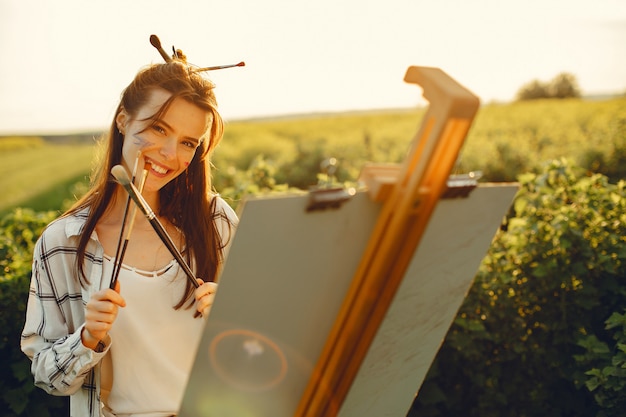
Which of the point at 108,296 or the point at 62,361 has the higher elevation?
the point at 108,296

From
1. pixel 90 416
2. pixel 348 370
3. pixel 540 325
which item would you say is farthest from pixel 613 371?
pixel 90 416

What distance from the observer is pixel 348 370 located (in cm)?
→ 118

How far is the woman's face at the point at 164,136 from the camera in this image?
1.73 metres

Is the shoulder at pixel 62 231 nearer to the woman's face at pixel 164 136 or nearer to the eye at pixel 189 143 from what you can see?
the woman's face at pixel 164 136

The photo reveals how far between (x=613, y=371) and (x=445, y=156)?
1632mm

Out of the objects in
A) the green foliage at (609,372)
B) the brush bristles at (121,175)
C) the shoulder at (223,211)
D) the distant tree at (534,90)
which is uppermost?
the brush bristles at (121,175)

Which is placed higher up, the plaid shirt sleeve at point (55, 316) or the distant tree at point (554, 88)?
the plaid shirt sleeve at point (55, 316)

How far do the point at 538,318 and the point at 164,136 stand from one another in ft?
6.51

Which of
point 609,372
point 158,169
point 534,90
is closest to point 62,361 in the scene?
point 158,169

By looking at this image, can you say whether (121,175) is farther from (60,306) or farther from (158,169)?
(60,306)

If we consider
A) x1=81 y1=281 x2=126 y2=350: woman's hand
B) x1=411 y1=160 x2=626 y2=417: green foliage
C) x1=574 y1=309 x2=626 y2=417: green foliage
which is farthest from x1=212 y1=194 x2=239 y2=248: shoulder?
x1=574 y1=309 x2=626 y2=417: green foliage

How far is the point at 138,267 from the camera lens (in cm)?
192

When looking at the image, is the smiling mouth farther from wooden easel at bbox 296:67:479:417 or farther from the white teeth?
wooden easel at bbox 296:67:479:417

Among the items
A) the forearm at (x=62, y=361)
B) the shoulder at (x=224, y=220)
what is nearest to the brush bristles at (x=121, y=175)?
the forearm at (x=62, y=361)
